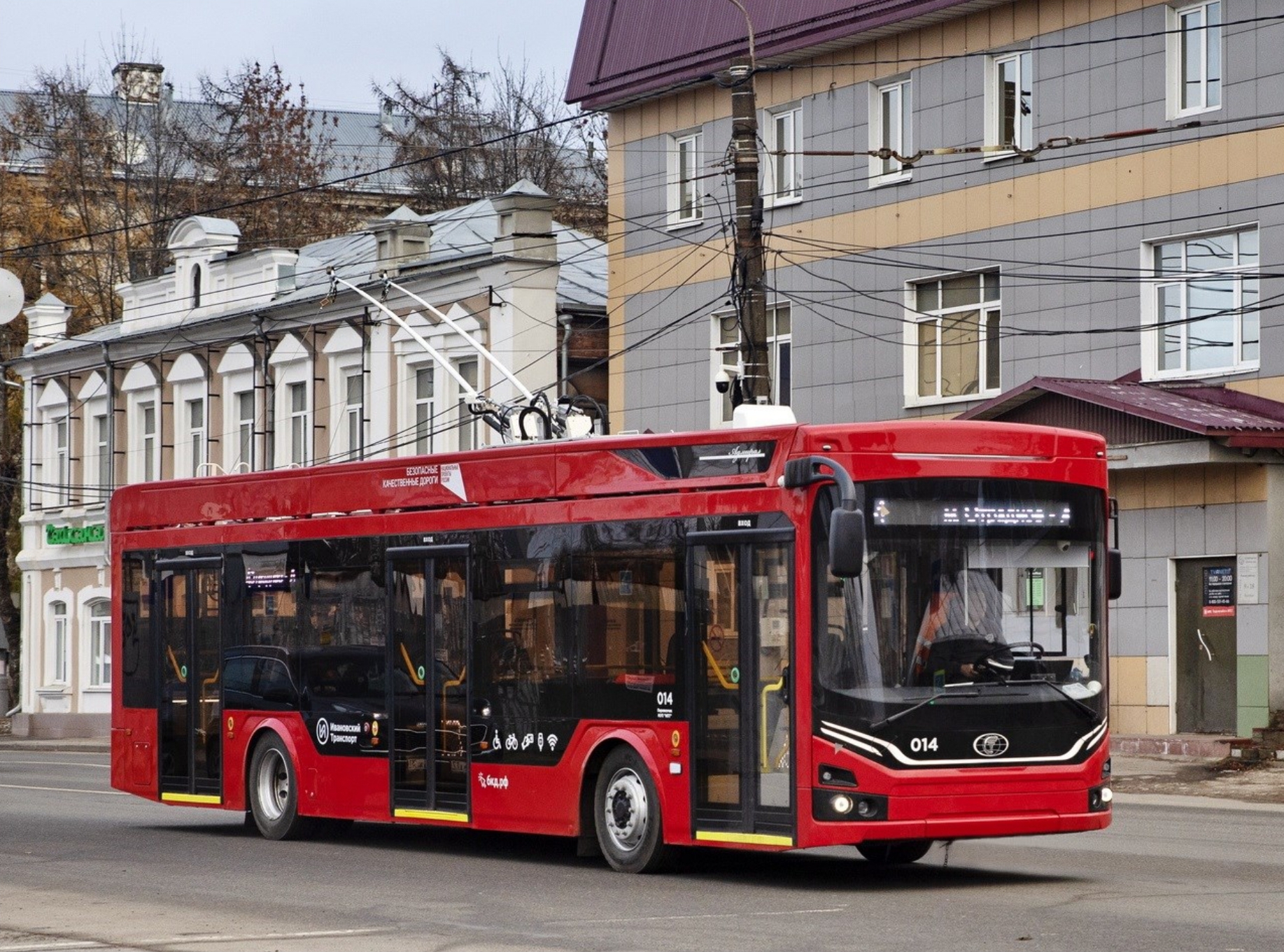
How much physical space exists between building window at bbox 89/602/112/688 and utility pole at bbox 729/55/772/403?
95.5ft

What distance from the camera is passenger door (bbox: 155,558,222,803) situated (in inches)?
756

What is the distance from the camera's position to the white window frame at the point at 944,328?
3064cm

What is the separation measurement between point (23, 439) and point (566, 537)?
40.2 metres

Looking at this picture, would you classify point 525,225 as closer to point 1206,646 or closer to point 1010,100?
point 1010,100

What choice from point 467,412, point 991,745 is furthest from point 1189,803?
point 467,412

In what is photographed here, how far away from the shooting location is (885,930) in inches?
456

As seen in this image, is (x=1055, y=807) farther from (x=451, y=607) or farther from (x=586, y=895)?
(x=451, y=607)

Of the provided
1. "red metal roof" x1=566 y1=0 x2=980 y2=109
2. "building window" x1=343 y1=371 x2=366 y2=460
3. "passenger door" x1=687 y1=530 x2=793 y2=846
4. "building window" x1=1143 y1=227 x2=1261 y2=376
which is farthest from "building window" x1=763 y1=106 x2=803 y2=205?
"passenger door" x1=687 y1=530 x2=793 y2=846

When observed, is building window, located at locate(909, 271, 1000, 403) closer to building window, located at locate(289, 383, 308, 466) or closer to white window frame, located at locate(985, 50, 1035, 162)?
white window frame, located at locate(985, 50, 1035, 162)

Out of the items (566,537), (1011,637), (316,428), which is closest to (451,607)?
(566,537)

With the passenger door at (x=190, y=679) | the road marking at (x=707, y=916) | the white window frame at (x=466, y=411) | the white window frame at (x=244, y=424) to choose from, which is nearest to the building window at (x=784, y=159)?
the white window frame at (x=466, y=411)

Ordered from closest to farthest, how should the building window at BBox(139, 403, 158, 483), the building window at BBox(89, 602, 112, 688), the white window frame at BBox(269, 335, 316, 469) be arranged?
the white window frame at BBox(269, 335, 316, 469) < the building window at BBox(139, 403, 158, 483) < the building window at BBox(89, 602, 112, 688)

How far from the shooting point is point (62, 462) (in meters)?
51.6

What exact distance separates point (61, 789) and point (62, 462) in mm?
26261
